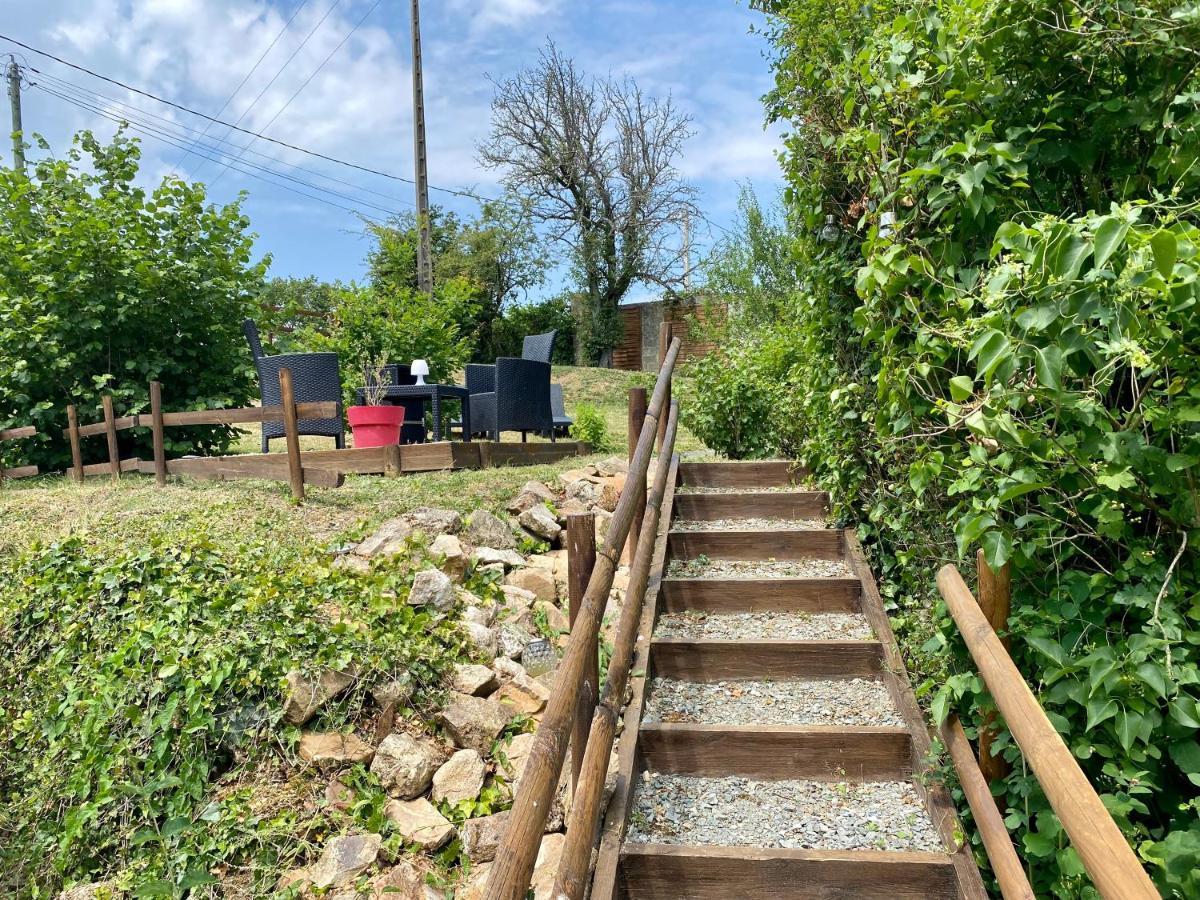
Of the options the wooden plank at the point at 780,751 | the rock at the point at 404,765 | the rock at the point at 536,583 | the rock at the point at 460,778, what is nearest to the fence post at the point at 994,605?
the wooden plank at the point at 780,751

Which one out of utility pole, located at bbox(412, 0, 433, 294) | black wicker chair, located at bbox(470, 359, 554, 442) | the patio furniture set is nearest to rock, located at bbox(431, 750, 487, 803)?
the patio furniture set

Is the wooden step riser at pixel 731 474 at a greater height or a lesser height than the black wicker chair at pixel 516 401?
lesser

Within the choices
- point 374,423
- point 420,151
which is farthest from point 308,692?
point 420,151

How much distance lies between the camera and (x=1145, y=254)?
4.95ft

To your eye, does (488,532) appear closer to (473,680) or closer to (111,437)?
(473,680)

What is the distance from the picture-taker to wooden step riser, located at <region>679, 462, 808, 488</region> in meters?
5.27

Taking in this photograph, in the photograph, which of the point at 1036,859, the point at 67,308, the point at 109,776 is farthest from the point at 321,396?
the point at 1036,859

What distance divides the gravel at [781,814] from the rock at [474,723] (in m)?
0.62

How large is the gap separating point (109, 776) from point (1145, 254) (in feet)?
11.9

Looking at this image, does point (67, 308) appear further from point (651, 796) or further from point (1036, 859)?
point (1036, 859)

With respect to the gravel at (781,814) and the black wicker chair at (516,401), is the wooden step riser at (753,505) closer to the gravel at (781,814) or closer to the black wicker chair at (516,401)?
the gravel at (781,814)

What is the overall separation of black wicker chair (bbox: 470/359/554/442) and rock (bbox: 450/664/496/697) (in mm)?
3842

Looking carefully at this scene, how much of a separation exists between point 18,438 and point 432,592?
6271 millimetres

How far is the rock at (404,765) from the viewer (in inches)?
115
